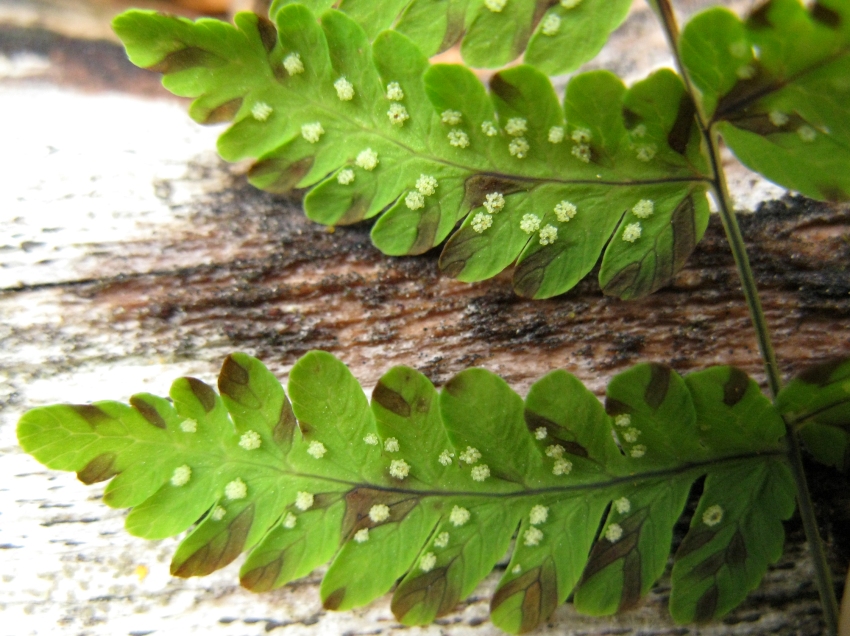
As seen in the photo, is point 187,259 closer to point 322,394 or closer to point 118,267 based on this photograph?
point 118,267

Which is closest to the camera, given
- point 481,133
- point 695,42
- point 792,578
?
point 695,42

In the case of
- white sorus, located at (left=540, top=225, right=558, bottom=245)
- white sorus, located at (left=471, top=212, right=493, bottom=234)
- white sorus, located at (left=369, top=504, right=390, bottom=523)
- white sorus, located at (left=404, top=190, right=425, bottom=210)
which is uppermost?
white sorus, located at (left=404, top=190, right=425, bottom=210)

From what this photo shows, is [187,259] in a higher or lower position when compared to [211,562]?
higher

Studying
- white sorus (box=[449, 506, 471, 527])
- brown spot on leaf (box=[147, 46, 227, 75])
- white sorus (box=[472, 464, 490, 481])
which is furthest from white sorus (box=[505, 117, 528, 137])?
white sorus (box=[449, 506, 471, 527])

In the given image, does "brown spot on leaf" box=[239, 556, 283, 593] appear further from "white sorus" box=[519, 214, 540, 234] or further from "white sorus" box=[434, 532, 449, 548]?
"white sorus" box=[519, 214, 540, 234]

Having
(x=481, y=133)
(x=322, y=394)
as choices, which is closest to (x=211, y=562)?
(x=322, y=394)

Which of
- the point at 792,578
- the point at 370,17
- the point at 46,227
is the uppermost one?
the point at 370,17

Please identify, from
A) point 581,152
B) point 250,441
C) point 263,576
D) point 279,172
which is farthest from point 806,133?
point 263,576
